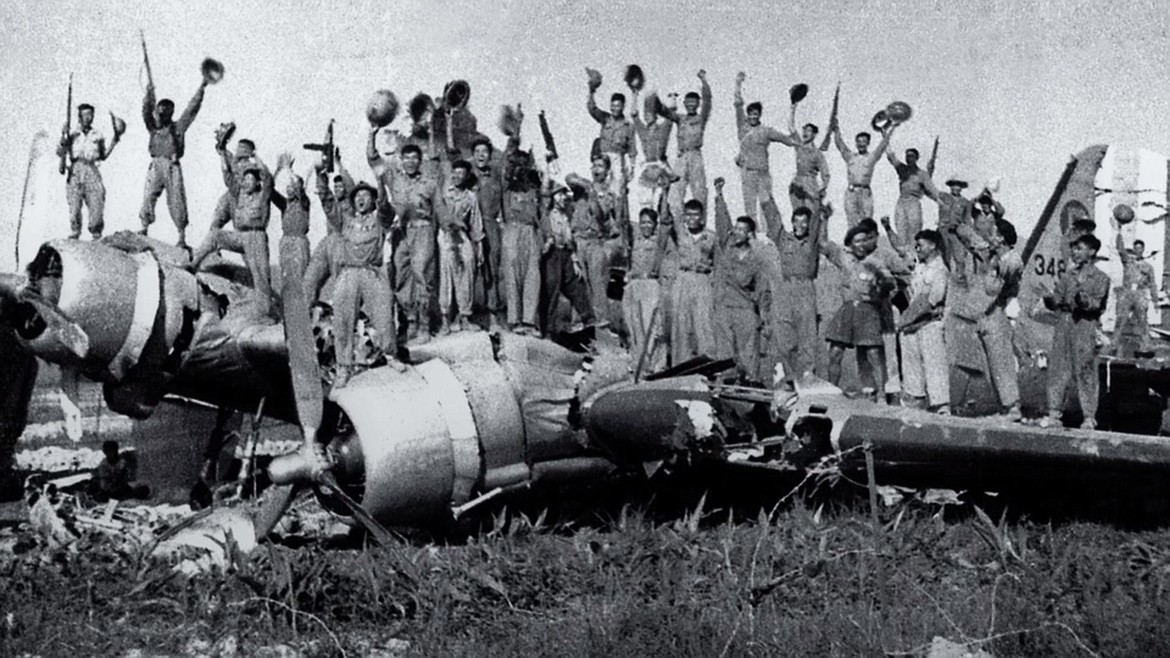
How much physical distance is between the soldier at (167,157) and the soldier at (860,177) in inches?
384

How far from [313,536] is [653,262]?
6724 millimetres

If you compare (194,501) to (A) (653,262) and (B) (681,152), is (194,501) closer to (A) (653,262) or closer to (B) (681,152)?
(A) (653,262)

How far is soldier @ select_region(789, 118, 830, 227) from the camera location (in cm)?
1983

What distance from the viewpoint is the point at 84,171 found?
16375 millimetres

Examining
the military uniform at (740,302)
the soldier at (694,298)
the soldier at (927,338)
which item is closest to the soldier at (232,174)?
the soldier at (694,298)

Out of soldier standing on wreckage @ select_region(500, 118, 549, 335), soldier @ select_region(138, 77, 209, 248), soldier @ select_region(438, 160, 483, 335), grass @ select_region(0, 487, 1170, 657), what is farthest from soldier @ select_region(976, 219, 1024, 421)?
soldier @ select_region(138, 77, 209, 248)

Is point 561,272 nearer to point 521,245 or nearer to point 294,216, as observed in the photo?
point 521,245

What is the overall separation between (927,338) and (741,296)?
2.58 metres

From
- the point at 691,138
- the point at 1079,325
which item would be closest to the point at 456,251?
the point at 691,138

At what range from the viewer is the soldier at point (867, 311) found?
12.8 meters

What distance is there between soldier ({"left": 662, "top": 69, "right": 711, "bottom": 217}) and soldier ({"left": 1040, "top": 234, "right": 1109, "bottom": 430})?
8.31 metres

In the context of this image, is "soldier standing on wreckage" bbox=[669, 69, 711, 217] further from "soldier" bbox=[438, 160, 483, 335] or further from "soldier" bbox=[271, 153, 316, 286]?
"soldier" bbox=[271, 153, 316, 286]

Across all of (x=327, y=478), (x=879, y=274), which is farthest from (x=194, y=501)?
(x=879, y=274)

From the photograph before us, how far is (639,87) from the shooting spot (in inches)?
764
